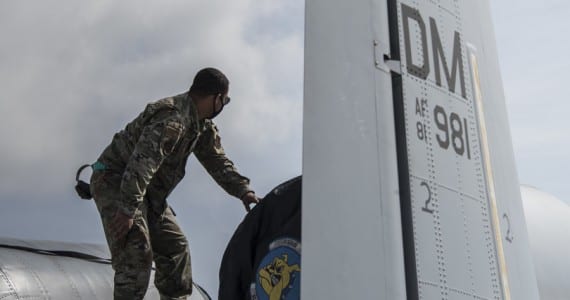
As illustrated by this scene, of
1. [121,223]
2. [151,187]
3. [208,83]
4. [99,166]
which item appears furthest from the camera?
[151,187]

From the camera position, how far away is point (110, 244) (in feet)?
15.1

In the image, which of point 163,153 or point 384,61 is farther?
point 163,153

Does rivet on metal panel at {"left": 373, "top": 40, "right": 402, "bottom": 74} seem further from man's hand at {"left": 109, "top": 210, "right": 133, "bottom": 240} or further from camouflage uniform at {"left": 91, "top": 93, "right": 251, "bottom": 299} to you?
man's hand at {"left": 109, "top": 210, "right": 133, "bottom": 240}

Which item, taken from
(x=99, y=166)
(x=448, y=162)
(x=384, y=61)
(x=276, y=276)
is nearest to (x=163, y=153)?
(x=99, y=166)

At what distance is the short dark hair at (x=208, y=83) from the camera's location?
4.70 m

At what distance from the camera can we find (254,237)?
445 cm

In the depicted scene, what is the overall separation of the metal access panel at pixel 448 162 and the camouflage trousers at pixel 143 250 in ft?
6.48

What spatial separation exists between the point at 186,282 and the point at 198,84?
144 centimetres

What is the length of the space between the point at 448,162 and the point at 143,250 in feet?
6.75

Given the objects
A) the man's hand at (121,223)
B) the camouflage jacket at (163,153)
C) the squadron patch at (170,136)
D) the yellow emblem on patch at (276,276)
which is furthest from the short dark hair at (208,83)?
the yellow emblem on patch at (276,276)

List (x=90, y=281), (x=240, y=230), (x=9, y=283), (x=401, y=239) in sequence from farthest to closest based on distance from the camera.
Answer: (x=90, y=281), (x=9, y=283), (x=240, y=230), (x=401, y=239)

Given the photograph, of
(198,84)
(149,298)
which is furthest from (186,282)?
(149,298)

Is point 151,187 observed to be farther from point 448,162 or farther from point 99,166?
point 448,162

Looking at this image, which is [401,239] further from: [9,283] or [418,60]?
[9,283]
